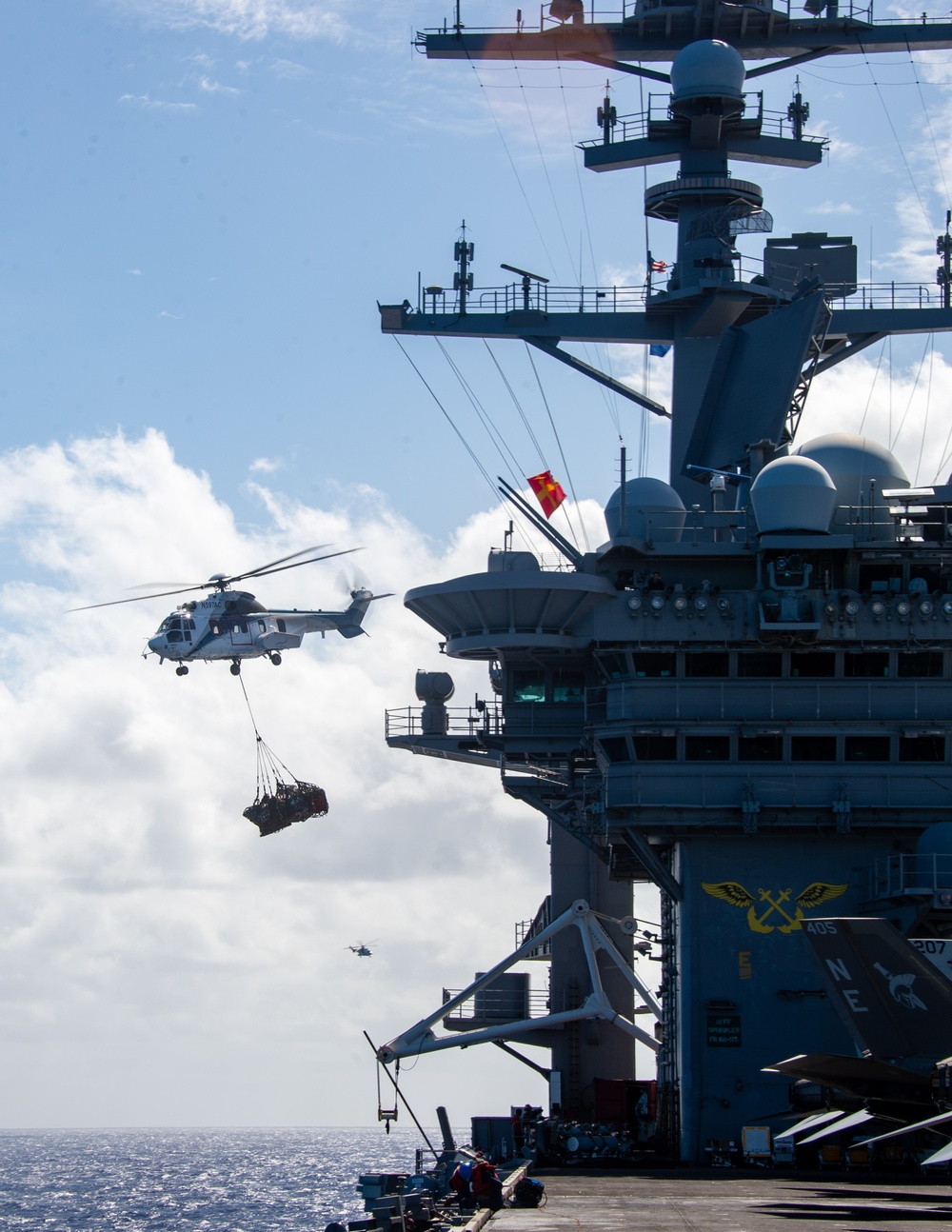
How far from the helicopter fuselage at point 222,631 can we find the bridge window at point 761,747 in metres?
31.0

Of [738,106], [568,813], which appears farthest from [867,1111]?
[738,106]

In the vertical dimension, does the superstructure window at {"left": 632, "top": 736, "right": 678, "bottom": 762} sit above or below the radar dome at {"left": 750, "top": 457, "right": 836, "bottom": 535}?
below

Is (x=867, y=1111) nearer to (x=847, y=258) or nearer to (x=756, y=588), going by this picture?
(x=756, y=588)

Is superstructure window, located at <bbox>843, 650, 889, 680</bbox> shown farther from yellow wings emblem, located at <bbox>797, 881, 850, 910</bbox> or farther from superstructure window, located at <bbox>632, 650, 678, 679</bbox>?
yellow wings emblem, located at <bbox>797, 881, 850, 910</bbox>

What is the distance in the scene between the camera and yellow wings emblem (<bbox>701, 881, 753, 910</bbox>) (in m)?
44.1

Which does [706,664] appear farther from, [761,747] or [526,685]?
[526,685]

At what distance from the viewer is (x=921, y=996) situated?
1423 inches

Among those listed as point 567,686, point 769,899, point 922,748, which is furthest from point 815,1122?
point 567,686

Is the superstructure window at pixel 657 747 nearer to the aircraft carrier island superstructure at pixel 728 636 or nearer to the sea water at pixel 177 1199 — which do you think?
the aircraft carrier island superstructure at pixel 728 636

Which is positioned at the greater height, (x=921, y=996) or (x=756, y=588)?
(x=756, y=588)

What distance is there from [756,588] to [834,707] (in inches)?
148

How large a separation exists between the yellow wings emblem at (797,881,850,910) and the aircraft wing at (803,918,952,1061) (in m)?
Answer: 7.37

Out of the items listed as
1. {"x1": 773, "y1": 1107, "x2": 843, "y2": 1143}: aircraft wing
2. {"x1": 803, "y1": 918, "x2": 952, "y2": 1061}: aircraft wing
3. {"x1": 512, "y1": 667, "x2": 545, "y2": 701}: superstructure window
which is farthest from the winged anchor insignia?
{"x1": 512, "y1": 667, "x2": 545, "y2": 701}: superstructure window

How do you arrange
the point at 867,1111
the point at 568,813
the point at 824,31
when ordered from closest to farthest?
1. the point at 867,1111
2. the point at 824,31
3. the point at 568,813
